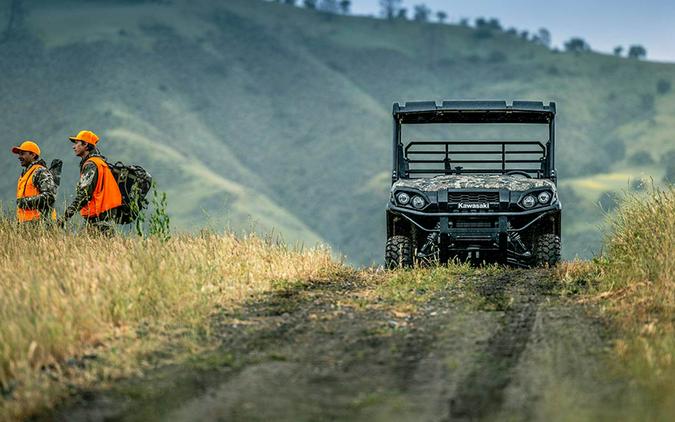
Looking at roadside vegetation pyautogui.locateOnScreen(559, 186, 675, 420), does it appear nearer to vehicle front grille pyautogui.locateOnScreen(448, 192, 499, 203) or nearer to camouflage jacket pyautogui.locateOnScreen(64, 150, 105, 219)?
vehicle front grille pyautogui.locateOnScreen(448, 192, 499, 203)

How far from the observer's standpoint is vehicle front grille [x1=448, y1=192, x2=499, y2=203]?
12.8 metres

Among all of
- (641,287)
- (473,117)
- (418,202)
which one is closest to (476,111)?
(473,117)

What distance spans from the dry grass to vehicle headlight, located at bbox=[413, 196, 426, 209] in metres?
1.23

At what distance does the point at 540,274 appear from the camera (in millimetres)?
11984

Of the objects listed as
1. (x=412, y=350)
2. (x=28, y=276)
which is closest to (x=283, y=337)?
(x=412, y=350)

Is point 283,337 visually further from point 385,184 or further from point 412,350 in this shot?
point 385,184

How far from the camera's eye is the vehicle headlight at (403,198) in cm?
1292

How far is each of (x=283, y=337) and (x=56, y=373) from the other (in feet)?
5.82

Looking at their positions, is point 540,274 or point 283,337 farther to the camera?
point 540,274

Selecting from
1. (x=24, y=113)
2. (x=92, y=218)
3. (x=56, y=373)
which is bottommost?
(x=56, y=373)

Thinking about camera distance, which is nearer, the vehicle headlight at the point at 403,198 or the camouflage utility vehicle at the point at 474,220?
the camouflage utility vehicle at the point at 474,220

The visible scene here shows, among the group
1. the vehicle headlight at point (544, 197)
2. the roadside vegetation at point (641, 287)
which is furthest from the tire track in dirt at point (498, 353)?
the vehicle headlight at point (544, 197)

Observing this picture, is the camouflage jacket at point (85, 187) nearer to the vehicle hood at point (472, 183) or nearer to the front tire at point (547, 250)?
the vehicle hood at point (472, 183)

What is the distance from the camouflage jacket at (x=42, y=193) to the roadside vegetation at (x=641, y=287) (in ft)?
19.7
